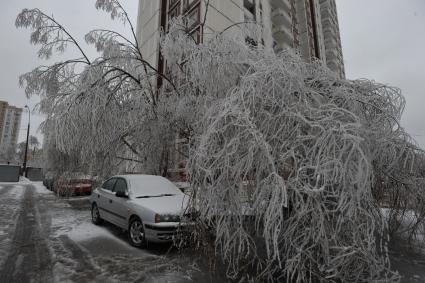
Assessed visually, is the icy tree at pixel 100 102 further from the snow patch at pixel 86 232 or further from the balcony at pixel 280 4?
the balcony at pixel 280 4

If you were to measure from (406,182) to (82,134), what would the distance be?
7.03 m

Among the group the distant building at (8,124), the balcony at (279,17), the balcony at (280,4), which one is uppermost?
the balcony at (280,4)

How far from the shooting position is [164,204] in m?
6.13

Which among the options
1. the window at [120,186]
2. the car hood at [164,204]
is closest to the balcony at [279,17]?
the window at [120,186]

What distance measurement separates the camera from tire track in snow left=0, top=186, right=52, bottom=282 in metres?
4.33

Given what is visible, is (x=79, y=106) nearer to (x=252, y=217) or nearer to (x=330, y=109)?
(x=252, y=217)

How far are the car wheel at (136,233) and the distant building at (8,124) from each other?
84.7 m

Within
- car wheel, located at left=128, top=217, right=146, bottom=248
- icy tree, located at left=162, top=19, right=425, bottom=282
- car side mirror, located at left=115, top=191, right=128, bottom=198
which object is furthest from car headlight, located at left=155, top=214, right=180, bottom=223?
icy tree, located at left=162, top=19, right=425, bottom=282

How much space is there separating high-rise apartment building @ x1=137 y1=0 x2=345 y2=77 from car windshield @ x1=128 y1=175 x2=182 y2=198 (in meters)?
4.79

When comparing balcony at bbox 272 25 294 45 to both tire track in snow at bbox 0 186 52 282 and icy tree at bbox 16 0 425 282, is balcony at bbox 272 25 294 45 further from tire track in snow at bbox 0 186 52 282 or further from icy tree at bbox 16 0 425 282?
tire track in snow at bbox 0 186 52 282

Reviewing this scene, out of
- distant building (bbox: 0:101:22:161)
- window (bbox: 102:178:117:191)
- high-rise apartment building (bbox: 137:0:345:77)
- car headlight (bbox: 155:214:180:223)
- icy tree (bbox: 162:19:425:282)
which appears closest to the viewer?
icy tree (bbox: 162:19:425:282)

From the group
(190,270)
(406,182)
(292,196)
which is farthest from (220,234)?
(406,182)

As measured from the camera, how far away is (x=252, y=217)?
3.89m

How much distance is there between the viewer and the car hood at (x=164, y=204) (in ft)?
19.0
